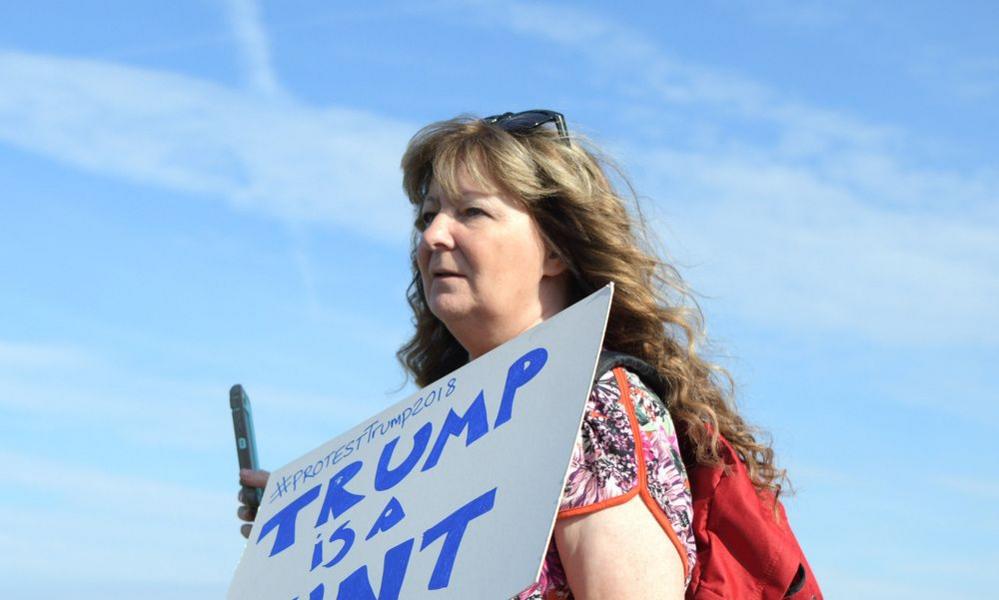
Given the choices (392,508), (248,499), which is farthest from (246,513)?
(392,508)

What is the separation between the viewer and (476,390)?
3328 mm

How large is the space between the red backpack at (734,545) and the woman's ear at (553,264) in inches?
17.8

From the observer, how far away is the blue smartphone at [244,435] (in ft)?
13.5

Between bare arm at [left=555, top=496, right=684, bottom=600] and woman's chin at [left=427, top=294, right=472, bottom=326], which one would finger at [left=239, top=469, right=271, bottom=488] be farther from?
bare arm at [left=555, top=496, right=684, bottom=600]

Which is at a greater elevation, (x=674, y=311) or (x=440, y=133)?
(x=440, y=133)

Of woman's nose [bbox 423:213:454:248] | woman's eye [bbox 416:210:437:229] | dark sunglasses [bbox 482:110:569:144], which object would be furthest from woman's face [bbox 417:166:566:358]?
dark sunglasses [bbox 482:110:569:144]

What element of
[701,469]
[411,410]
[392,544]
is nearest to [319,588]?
[392,544]

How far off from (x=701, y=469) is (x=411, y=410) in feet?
2.65

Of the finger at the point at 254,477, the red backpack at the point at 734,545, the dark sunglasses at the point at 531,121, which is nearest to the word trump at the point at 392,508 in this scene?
the red backpack at the point at 734,545

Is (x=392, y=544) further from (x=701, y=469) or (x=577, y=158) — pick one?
(x=577, y=158)

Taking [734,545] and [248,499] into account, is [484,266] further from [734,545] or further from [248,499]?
[248,499]

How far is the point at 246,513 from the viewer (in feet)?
13.7

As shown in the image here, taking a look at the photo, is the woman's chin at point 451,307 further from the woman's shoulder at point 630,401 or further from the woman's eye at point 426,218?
the woman's shoulder at point 630,401

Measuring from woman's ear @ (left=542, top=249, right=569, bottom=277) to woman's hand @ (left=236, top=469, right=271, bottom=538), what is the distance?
1.13m
